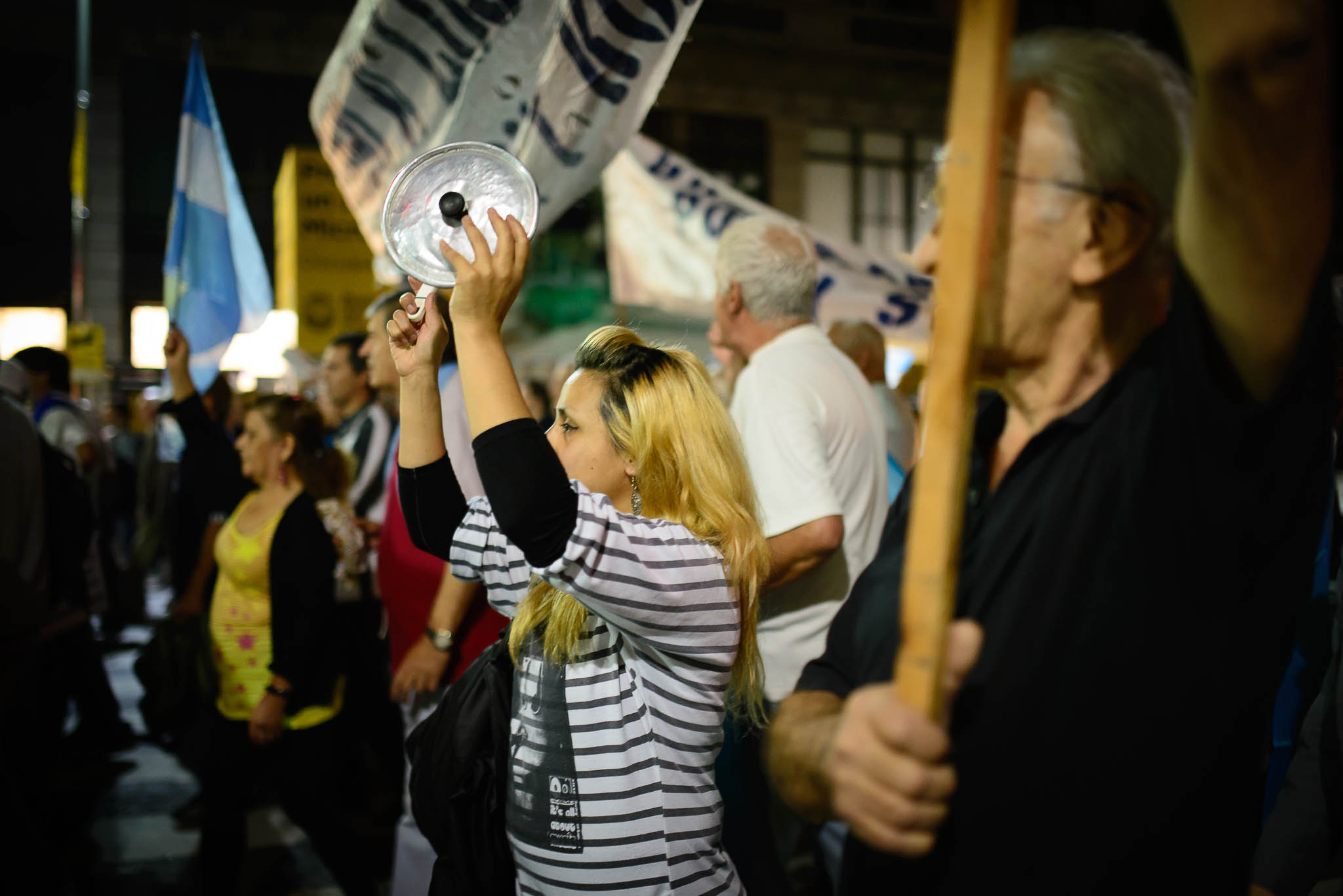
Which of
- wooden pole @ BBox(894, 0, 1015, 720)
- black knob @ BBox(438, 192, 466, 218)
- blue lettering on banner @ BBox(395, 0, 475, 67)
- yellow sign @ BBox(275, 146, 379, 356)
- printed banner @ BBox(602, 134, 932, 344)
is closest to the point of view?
wooden pole @ BBox(894, 0, 1015, 720)

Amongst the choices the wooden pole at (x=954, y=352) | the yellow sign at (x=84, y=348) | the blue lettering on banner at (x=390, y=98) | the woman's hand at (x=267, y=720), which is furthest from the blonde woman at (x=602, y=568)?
the yellow sign at (x=84, y=348)

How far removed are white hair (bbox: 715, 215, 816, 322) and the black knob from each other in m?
1.57

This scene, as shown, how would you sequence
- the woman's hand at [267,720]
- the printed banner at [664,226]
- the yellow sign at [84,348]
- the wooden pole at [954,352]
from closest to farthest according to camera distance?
1. the wooden pole at [954,352]
2. the woman's hand at [267,720]
3. the printed banner at [664,226]
4. the yellow sign at [84,348]

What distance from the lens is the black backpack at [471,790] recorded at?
190 centimetres

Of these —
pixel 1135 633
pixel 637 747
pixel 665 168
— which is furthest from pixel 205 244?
pixel 1135 633

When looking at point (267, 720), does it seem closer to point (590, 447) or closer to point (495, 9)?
point (590, 447)

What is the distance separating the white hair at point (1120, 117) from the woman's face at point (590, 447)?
113 cm

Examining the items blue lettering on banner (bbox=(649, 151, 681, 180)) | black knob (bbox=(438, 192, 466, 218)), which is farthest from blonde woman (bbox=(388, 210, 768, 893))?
blue lettering on banner (bbox=(649, 151, 681, 180))

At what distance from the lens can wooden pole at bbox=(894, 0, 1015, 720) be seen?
2.65ft

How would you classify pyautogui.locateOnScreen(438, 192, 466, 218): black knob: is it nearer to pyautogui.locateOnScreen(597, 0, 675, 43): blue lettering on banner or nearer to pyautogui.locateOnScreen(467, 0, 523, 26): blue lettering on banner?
pyautogui.locateOnScreen(597, 0, 675, 43): blue lettering on banner

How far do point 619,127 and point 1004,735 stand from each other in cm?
225

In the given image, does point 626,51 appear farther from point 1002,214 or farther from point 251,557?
point 251,557

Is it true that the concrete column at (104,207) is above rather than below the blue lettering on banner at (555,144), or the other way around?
above

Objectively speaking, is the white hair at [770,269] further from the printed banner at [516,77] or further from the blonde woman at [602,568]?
→ the blonde woman at [602,568]
